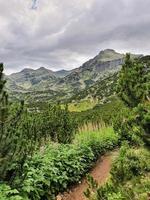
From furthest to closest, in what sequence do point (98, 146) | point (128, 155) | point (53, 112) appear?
point (53, 112)
point (98, 146)
point (128, 155)

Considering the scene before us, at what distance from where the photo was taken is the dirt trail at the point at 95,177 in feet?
53.4

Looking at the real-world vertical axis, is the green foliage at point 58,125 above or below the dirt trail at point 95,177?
above

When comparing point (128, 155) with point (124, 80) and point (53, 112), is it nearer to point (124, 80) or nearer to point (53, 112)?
point (124, 80)

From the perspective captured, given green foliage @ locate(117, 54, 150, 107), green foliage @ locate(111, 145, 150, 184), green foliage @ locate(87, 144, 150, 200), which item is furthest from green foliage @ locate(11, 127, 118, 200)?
green foliage @ locate(117, 54, 150, 107)

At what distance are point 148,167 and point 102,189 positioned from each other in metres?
1.89

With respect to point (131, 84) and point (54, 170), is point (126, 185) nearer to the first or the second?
point (54, 170)

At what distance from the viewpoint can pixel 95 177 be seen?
19500 mm

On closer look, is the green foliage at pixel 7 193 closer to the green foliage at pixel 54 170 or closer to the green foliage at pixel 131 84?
the green foliage at pixel 54 170

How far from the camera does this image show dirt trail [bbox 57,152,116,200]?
53.4 feet

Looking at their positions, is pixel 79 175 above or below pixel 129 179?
below

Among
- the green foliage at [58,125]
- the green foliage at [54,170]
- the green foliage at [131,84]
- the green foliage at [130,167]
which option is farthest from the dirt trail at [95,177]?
the green foliage at [58,125]

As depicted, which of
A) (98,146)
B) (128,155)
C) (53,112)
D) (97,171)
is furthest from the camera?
(53,112)

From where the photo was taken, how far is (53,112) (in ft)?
110

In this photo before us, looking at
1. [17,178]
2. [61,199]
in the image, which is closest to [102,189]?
[17,178]
